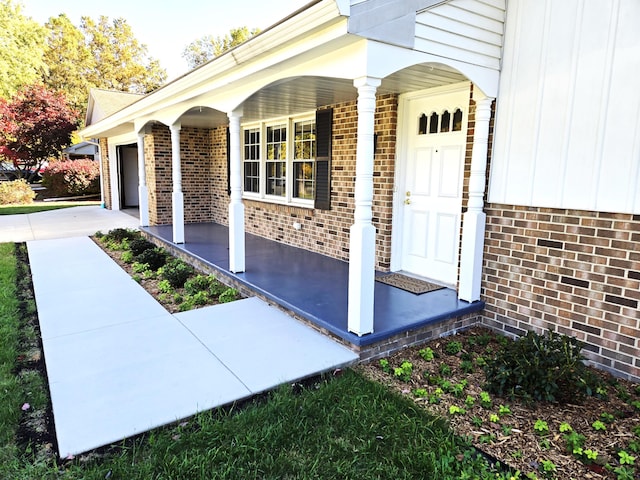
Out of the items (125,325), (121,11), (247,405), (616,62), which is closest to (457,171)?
(616,62)

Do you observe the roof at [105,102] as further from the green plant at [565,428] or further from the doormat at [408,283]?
the green plant at [565,428]

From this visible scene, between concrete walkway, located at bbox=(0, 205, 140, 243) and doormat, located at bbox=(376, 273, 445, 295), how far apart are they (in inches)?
314

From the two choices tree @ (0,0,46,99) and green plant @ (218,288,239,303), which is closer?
green plant @ (218,288,239,303)

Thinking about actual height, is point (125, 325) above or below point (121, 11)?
below

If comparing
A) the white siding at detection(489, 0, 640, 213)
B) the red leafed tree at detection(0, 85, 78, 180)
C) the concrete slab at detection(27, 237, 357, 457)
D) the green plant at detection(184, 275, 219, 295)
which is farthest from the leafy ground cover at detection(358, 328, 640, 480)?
the red leafed tree at detection(0, 85, 78, 180)

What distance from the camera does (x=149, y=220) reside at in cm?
1035

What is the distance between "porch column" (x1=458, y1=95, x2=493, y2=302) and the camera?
13.8 ft

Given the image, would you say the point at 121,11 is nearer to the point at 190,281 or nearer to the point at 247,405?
the point at 190,281

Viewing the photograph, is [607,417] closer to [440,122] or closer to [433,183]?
[433,183]

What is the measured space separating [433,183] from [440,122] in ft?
2.35

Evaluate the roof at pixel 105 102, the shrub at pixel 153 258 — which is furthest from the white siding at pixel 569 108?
the roof at pixel 105 102

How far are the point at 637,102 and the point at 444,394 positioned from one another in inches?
105

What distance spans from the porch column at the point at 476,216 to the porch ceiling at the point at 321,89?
518mm

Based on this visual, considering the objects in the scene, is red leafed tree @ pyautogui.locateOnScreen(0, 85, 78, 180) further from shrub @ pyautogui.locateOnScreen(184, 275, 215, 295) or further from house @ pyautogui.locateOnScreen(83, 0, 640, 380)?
shrub @ pyautogui.locateOnScreen(184, 275, 215, 295)
